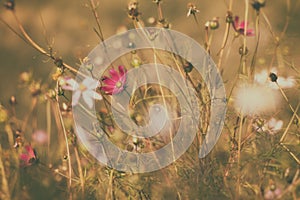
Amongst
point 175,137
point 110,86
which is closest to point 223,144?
point 175,137

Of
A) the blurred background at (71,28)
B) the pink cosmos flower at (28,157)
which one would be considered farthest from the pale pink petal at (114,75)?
the blurred background at (71,28)

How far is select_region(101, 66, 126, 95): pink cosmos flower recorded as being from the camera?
96cm

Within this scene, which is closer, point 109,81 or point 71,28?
point 109,81

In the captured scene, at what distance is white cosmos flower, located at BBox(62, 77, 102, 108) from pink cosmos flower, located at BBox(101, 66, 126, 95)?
19 mm

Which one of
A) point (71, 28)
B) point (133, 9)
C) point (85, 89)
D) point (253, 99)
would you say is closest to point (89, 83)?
point (85, 89)

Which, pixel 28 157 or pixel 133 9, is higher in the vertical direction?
pixel 133 9

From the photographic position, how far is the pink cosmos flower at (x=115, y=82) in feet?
3.15

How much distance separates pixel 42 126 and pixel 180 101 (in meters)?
0.69

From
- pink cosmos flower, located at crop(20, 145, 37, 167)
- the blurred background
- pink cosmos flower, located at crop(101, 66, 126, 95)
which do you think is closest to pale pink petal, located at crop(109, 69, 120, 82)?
pink cosmos flower, located at crop(101, 66, 126, 95)

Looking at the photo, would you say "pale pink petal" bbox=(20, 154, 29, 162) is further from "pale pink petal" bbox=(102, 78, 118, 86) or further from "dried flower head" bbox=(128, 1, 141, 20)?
"dried flower head" bbox=(128, 1, 141, 20)

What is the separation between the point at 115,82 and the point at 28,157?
0.19m

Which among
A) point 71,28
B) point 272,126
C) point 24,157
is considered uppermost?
point 71,28

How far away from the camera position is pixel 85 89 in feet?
3.27

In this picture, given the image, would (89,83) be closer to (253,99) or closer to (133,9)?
(133,9)
